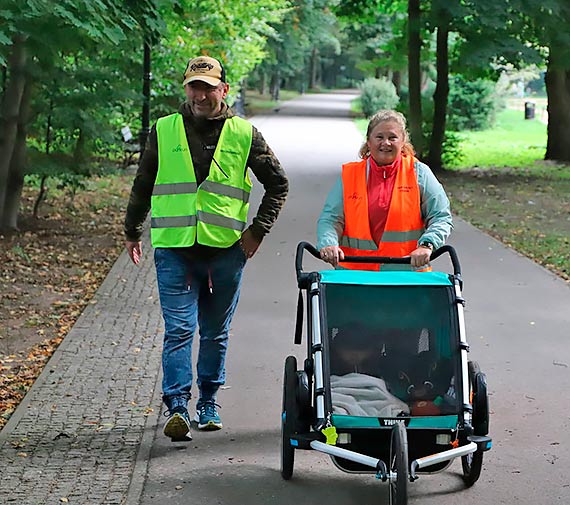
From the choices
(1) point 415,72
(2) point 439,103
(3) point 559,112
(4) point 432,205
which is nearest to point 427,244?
(4) point 432,205

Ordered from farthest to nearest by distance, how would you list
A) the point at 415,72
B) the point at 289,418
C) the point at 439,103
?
1. the point at 439,103
2. the point at 415,72
3. the point at 289,418

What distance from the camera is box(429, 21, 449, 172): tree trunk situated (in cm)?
2480

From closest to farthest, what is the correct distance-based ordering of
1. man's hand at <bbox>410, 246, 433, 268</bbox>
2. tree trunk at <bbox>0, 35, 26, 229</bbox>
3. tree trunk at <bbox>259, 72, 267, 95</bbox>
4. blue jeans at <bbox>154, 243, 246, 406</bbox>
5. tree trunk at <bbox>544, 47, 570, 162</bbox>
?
1. man's hand at <bbox>410, 246, 433, 268</bbox>
2. blue jeans at <bbox>154, 243, 246, 406</bbox>
3. tree trunk at <bbox>0, 35, 26, 229</bbox>
4. tree trunk at <bbox>544, 47, 570, 162</bbox>
5. tree trunk at <bbox>259, 72, 267, 95</bbox>

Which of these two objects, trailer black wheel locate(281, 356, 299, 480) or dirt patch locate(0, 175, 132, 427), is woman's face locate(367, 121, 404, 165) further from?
dirt patch locate(0, 175, 132, 427)

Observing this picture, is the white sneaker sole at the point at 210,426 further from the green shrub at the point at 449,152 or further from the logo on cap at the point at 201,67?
the green shrub at the point at 449,152

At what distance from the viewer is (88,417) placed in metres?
6.54

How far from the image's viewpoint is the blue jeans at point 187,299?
6.02 m

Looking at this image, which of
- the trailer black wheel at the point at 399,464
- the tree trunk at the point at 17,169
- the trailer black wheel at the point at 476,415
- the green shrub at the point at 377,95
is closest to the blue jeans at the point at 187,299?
the trailer black wheel at the point at 476,415

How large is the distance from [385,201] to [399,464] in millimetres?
1700

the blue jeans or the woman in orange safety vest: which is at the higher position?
the woman in orange safety vest

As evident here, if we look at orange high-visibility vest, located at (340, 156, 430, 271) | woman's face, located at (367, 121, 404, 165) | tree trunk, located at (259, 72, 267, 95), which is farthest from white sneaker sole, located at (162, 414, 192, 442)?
tree trunk, located at (259, 72, 267, 95)

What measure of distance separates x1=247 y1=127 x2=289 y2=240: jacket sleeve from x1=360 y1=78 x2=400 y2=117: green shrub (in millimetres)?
43839

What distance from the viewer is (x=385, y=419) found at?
4.93m

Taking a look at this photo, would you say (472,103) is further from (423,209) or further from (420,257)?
(420,257)
